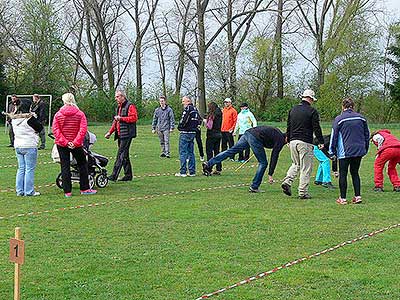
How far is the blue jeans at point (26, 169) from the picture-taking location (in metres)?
11.7

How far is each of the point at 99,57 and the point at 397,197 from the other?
4574cm

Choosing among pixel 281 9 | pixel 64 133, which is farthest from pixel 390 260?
pixel 281 9

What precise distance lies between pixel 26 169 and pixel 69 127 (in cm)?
95

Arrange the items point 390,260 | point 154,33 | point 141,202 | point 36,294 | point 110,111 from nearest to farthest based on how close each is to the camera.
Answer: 1. point 36,294
2. point 390,260
3. point 141,202
4. point 110,111
5. point 154,33

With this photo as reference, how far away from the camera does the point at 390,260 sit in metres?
Result: 7.23

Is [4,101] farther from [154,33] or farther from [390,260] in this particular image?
[390,260]

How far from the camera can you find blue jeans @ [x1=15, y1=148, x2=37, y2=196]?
Answer: 1166cm

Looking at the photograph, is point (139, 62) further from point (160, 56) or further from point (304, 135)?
point (304, 135)

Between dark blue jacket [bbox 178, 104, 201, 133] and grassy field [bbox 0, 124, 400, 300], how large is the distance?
1908mm

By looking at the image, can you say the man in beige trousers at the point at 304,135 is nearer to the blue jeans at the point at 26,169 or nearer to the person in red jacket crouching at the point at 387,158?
the person in red jacket crouching at the point at 387,158

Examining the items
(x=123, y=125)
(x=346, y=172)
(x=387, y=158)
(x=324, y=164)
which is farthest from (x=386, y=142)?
(x=123, y=125)

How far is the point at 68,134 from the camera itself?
11719mm

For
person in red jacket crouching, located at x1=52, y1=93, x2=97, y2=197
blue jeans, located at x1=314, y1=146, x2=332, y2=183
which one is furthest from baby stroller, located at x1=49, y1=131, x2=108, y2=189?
blue jeans, located at x1=314, y1=146, x2=332, y2=183

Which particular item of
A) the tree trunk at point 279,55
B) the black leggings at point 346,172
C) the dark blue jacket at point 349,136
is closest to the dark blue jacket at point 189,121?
the dark blue jacket at point 349,136
